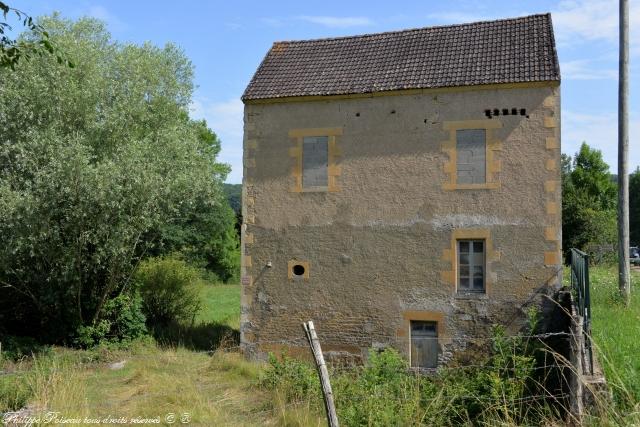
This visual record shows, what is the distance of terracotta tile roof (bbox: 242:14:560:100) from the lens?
12.4 m

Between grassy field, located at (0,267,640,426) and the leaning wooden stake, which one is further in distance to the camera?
grassy field, located at (0,267,640,426)

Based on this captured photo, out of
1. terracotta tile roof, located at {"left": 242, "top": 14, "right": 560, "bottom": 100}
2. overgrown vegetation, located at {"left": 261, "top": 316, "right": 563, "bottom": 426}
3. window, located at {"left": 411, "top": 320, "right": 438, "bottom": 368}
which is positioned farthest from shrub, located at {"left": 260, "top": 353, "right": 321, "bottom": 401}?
terracotta tile roof, located at {"left": 242, "top": 14, "right": 560, "bottom": 100}

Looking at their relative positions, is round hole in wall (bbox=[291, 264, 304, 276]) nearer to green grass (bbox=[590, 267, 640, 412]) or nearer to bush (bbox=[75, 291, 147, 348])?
bush (bbox=[75, 291, 147, 348])

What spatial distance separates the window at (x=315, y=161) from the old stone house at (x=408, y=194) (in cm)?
2

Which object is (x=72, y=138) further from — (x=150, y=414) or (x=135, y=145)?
(x=150, y=414)

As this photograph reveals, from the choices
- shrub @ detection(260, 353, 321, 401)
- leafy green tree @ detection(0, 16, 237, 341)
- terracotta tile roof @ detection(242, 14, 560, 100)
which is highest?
terracotta tile roof @ detection(242, 14, 560, 100)

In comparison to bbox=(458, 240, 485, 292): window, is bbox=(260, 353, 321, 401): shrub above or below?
below

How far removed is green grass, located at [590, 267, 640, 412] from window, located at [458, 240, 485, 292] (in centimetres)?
223

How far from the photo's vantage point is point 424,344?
488 inches

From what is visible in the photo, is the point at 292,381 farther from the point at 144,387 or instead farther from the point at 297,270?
the point at 297,270

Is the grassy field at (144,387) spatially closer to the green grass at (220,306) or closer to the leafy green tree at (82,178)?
the leafy green tree at (82,178)

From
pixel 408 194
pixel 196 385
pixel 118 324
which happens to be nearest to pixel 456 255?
pixel 408 194

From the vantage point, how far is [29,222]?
12.3m

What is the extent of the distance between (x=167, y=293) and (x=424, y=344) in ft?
27.3
